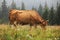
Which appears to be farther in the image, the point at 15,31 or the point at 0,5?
the point at 0,5

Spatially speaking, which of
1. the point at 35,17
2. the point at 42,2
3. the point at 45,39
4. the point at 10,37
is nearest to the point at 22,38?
the point at 10,37

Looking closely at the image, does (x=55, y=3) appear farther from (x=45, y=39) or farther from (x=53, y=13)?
(x=45, y=39)

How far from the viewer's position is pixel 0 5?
36.5m

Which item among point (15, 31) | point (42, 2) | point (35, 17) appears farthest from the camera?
point (42, 2)

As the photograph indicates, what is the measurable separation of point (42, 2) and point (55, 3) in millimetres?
1577

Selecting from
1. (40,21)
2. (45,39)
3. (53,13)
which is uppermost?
(45,39)

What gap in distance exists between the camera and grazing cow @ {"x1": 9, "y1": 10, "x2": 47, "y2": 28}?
1510 cm

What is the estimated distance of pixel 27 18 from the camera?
1534 cm

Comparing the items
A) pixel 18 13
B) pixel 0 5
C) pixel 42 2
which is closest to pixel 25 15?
pixel 18 13

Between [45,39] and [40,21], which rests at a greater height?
[45,39]

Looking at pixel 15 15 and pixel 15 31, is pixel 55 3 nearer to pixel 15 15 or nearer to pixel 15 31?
pixel 15 15

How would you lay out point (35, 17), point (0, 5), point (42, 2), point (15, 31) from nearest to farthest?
point (15, 31), point (35, 17), point (42, 2), point (0, 5)

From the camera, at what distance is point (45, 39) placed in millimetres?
6781

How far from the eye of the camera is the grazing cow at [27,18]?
49.6 feet
